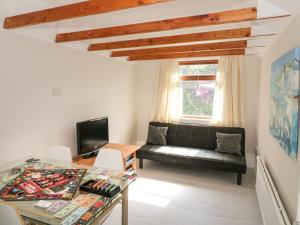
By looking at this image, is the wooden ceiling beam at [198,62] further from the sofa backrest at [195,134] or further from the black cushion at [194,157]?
the black cushion at [194,157]

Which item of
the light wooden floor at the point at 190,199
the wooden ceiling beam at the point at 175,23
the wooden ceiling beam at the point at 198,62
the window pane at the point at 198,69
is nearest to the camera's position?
the wooden ceiling beam at the point at 175,23

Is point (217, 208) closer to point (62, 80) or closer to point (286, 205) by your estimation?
point (286, 205)

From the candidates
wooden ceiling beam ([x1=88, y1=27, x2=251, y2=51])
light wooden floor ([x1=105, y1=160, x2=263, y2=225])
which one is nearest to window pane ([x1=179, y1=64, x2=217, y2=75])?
wooden ceiling beam ([x1=88, y1=27, x2=251, y2=51])

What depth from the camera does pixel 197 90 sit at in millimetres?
4809

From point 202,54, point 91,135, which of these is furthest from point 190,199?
point 202,54

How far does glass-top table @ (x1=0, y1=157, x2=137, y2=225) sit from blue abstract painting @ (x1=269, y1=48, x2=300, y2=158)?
4.44 ft

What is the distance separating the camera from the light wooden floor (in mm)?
2611

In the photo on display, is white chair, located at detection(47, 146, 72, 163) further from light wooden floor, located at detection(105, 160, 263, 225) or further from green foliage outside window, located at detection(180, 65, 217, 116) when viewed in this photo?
green foliage outside window, located at detection(180, 65, 217, 116)

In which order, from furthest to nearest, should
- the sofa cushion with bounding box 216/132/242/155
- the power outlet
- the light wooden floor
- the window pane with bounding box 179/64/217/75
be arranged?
the window pane with bounding box 179/64/217/75
the sofa cushion with bounding box 216/132/242/155
the power outlet
the light wooden floor

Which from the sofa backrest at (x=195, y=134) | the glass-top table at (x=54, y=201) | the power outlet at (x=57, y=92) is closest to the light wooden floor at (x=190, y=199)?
the sofa backrest at (x=195, y=134)

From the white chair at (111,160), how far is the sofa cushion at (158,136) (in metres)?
2.15

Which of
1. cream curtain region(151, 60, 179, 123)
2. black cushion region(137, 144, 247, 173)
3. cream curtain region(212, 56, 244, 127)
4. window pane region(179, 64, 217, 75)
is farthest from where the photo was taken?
cream curtain region(151, 60, 179, 123)

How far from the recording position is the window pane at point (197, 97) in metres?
4.74

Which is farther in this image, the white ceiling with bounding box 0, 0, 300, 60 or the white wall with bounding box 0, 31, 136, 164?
the white wall with bounding box 0, 31, 136, 164
